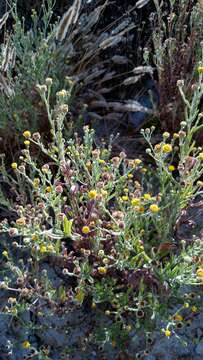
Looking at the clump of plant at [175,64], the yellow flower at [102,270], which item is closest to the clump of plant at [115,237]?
the yellow flower at [102,270]

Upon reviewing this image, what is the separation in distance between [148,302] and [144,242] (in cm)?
22

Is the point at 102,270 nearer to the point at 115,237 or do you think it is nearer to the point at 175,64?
the point at 115,237

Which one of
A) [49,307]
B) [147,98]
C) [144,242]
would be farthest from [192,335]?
[147,98]

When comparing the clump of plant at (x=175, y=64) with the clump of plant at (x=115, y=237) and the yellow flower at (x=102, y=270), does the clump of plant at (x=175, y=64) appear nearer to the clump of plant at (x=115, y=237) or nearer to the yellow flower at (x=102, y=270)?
the clump of plant at (x=115, y=237)

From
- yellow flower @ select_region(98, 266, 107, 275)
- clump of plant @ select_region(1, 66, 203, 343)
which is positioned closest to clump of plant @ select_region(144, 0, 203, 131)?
clump of plant @ select_region(1, 66, 203, 343)

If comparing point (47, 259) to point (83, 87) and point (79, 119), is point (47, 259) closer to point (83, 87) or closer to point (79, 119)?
point (79, 119)

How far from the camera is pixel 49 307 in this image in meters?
2.34

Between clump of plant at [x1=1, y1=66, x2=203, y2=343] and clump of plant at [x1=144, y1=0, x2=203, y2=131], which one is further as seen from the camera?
clump of plant at [x1=144, y1=0, x2=203, y2=131]

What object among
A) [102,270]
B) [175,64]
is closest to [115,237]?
[102,270]

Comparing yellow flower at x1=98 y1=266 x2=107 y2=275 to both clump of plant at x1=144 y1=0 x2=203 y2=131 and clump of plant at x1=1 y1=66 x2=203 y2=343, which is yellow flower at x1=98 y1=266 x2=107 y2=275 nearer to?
clump of plant at x1=1 y1=66 x2=203 y2=343

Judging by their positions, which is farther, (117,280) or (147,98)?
(147,98)

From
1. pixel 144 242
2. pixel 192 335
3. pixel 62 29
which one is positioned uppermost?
pixel 62 29

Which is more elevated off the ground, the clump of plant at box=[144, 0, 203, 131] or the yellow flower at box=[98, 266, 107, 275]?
the clump of plant at box=[144, 0, 203, 131]

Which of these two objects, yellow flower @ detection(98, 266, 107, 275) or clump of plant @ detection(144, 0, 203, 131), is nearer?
yellow flower @ detection(98, 266, 107, 275)
